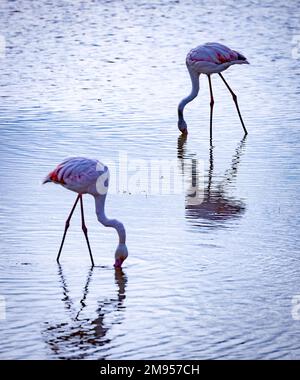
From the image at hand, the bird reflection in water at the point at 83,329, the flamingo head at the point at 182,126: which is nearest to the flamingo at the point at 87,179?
the bird reflection in water at the point at 83,329

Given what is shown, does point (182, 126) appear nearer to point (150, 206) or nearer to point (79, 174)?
point (150, 206)

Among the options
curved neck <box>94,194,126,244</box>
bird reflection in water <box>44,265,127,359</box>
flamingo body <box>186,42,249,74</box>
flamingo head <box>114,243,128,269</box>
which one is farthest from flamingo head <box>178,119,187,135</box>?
bird reflection in water <box>44,265,127,359</box>

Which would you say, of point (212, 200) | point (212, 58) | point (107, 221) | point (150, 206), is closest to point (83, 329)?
point (107, 221)

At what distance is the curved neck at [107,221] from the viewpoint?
8625 millimetres

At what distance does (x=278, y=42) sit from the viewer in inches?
775

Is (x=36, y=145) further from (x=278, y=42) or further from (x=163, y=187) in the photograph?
(x=278, y=42)

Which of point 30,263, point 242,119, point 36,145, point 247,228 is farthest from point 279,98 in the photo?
point 30,263

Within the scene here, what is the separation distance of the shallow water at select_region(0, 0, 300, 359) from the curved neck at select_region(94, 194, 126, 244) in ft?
0.89

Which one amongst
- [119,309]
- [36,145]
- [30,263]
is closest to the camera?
[119,309]

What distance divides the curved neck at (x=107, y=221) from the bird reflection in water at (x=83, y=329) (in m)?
0.47

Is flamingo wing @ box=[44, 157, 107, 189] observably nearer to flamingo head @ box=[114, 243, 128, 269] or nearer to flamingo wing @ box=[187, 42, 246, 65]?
flamingo head @ box=[114, 243, 128, 269]

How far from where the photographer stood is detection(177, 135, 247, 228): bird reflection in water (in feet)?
33.1

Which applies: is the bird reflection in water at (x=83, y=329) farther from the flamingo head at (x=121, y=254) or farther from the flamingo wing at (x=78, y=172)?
the flamingo wing at (x=78, y=172)
